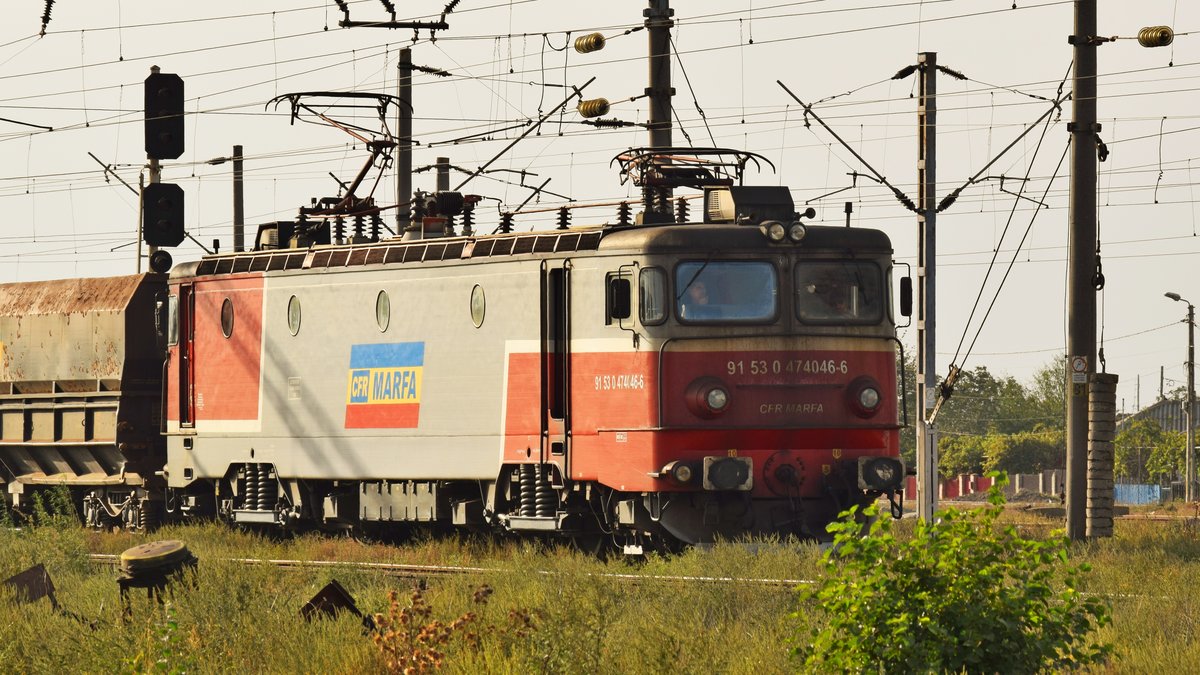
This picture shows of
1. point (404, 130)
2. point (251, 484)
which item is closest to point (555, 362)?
point (251, 484)

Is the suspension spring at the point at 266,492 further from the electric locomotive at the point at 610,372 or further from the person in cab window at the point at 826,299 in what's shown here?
the person in cab window at the point at 826,299

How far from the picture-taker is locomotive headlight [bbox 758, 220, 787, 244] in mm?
18844

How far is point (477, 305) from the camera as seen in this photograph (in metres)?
20.4

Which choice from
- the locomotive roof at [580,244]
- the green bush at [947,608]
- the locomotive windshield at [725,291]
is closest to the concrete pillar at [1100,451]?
the locomotive roof at [580,244]

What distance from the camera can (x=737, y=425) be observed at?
61.3 feet

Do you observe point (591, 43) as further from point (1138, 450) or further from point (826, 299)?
point (1138, 450)

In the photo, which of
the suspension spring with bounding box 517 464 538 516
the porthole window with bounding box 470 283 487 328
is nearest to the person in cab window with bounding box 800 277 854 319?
the suspension spring with bounding box 517 464 538 516

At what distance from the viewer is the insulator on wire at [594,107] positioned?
26609mm

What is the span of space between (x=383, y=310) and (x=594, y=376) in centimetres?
350

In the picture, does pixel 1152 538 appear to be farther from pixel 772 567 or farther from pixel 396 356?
pixel 396 356

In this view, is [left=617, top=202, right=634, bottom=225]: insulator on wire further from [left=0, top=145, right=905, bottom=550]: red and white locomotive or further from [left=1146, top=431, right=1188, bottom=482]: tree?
[left=1146, top=431, right=1188, bottom=482]: tree

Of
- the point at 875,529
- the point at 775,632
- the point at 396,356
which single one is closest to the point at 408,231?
the point at 396,356

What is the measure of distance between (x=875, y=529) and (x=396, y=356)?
39.8ft

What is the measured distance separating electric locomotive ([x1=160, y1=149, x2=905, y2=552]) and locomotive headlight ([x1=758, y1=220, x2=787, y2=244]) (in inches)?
0.8
